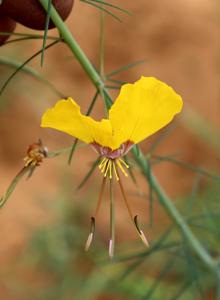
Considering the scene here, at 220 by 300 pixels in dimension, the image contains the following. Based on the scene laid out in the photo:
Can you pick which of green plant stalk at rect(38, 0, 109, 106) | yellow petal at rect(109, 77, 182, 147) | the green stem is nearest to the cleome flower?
yellow petal at rect(109, 77, 182, 147)

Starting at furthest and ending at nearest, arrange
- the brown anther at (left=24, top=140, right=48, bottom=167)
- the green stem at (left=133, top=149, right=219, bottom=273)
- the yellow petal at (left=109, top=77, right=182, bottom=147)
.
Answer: the green stem at (left=133, top=149, right=219, bottom=273), the brown anther at (left=24, top=140, right=48, bottom=167), the yellow petal at (left=109, top=77, right=182, bottom=147)

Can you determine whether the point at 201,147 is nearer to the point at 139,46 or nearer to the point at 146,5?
the point at 139,46

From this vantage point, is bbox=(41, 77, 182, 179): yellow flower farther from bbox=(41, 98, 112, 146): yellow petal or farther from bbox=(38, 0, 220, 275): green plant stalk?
bbox=(38, 0, 220, 275): green plant stalk

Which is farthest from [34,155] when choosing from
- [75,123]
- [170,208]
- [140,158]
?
[170,208]

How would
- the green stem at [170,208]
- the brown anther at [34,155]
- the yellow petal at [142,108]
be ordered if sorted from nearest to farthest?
the yellow petal at [142,108], the brown anther at [34,155], the green stem at [170,208]

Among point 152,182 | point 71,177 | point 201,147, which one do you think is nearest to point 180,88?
point 201,147

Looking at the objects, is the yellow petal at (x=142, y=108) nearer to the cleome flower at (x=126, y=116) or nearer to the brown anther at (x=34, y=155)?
the cleome flower at (x=126, y=116)

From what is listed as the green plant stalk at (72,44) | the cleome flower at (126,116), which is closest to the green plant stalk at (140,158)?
the green plant stalk at (72,44)

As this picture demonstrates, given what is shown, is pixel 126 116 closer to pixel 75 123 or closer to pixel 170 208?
pixel 75 123
